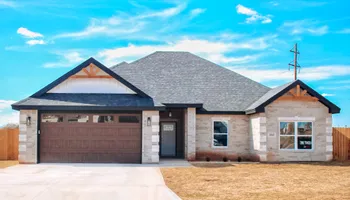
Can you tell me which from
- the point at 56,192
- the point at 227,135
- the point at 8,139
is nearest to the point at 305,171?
the point at 227,135

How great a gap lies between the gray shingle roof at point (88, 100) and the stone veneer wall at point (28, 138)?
0.62 meters

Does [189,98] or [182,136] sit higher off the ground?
[189,98]

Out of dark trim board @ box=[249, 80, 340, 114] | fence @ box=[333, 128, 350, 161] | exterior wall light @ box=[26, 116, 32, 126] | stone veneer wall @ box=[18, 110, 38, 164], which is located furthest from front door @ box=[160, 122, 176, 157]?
fence @ box=[333, 128, 350, 161]

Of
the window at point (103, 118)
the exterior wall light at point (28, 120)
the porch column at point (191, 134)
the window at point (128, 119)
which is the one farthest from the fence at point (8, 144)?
the porch column at point (191, 134)

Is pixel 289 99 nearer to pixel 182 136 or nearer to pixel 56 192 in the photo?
pixel 182 136

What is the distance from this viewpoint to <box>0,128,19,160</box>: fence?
25.5 m

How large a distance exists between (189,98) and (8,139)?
11.1 meters

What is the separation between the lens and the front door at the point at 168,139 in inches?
1060

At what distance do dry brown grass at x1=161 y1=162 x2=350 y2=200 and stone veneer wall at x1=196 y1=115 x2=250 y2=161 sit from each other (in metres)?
3.54

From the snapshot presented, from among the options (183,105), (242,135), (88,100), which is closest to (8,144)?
(88,100)

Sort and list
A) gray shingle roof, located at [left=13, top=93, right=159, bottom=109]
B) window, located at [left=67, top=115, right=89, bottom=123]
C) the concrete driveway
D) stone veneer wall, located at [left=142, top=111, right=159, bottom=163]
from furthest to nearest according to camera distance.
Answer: window, located at [left=67, top=115, right=89, bottom=123] → stone veneer wall, located at [left=142, top=111, right=159, bottom=163] → gray shingle roof, located at [left=13, top=93, right=159, bottom=109] → the concrete driveway

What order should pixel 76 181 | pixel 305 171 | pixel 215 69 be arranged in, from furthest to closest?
pixel 215 69
pixel 305 171
pixel 76 181

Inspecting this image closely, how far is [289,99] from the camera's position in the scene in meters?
23.2

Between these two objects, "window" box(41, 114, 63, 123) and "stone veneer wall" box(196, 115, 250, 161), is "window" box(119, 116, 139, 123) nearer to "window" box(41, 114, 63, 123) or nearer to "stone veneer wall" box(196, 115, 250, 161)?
"window" box(41, 114, 63, 123)
